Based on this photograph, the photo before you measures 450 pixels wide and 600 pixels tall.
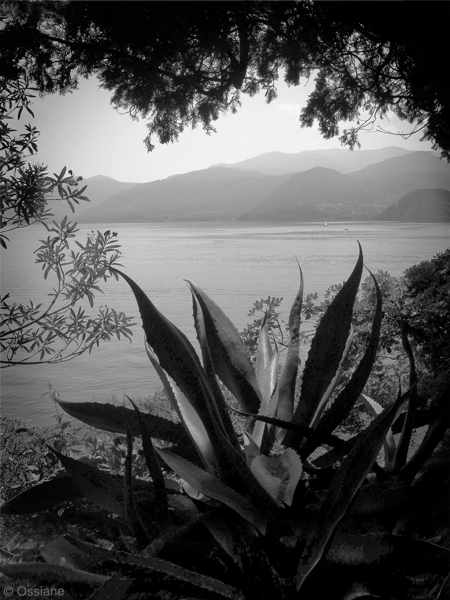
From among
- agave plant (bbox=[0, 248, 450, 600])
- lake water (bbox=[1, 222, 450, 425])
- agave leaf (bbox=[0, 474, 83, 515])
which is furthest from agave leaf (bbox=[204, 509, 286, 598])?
lake water (bbox=[1, 222, 450, 425])

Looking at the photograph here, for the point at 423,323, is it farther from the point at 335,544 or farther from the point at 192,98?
the point at 335,544

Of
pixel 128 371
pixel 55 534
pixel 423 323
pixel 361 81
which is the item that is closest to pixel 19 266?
pixel 128 371

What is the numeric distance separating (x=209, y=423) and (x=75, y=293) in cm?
177

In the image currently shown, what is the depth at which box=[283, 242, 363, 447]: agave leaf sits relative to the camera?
877mm

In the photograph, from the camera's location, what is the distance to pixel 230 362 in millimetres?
983

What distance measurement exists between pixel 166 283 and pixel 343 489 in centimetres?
588

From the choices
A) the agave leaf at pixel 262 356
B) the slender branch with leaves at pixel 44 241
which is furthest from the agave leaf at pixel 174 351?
the slender branch with leaves at pixel 44 241

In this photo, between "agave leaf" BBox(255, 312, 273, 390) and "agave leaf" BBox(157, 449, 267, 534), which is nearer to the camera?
"agave leaf" BBox(157, 449, 267, 534)

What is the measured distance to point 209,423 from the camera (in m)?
0.74

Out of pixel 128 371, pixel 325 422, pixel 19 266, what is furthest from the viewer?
pixel 19 266

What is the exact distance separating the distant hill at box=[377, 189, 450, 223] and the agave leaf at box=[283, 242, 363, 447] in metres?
3.26

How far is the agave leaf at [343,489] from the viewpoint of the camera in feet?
1.84

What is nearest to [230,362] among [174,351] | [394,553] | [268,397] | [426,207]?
[268,397]

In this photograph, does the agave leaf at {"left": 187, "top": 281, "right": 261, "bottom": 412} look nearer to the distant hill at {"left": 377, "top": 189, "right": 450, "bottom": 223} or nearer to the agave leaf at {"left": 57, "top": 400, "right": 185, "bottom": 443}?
the agave leaf at {"left": 57, "top": 400, "right": 185, "bottom": 443}
